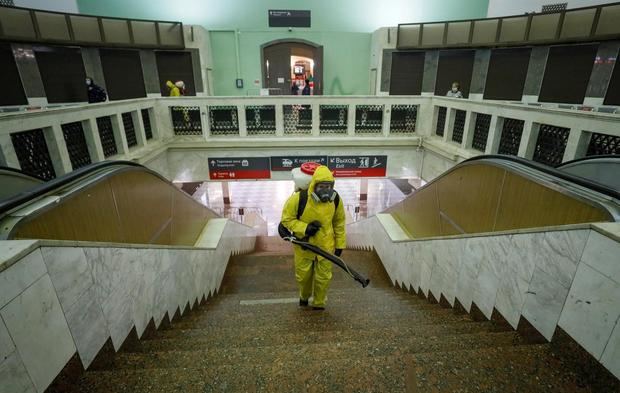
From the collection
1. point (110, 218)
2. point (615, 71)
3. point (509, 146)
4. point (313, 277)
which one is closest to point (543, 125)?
point (509, 146)

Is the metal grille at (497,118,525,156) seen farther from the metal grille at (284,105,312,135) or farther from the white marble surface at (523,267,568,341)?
the white marble surface at (523,267,568,341)

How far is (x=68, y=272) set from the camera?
5.07 feet

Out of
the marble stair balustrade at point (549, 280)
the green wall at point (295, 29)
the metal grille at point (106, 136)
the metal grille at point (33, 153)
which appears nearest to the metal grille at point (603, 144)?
the marble stair balustrade at point (549, 280)

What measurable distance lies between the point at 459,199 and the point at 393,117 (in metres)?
5.78

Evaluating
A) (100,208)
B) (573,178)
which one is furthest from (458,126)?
(100,208)

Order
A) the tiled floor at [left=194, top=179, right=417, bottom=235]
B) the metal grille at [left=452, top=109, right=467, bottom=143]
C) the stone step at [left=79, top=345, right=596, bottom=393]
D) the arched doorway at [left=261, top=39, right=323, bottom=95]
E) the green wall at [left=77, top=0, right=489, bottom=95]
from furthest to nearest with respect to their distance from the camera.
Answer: the tiled floor at [left=194, top=179, right=417, bottom=235] → the arched doorway at [left=261, top=39, right=323, bottom=95] → the green wall at [left=77, top=0, right=489, bottom=95] → the metal grille at [left=452, top=109, right=467, bottom=143] → the stone step at [left=79, top=345, right=596, bottom=393]

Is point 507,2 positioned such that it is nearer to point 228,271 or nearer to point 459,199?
→ point 459,199

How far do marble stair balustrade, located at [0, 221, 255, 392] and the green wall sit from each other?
37.8ft

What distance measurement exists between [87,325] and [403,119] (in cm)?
859

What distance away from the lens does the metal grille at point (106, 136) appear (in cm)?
630

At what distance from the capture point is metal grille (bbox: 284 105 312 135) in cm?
870

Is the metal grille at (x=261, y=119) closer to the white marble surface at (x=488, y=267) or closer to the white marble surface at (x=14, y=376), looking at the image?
the white marble surface at (x=488, y=267)

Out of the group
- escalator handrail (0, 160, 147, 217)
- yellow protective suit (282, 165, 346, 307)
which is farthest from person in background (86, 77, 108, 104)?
yellow protective suit (282, 165, 346, 307)

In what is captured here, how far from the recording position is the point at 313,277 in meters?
3.44
